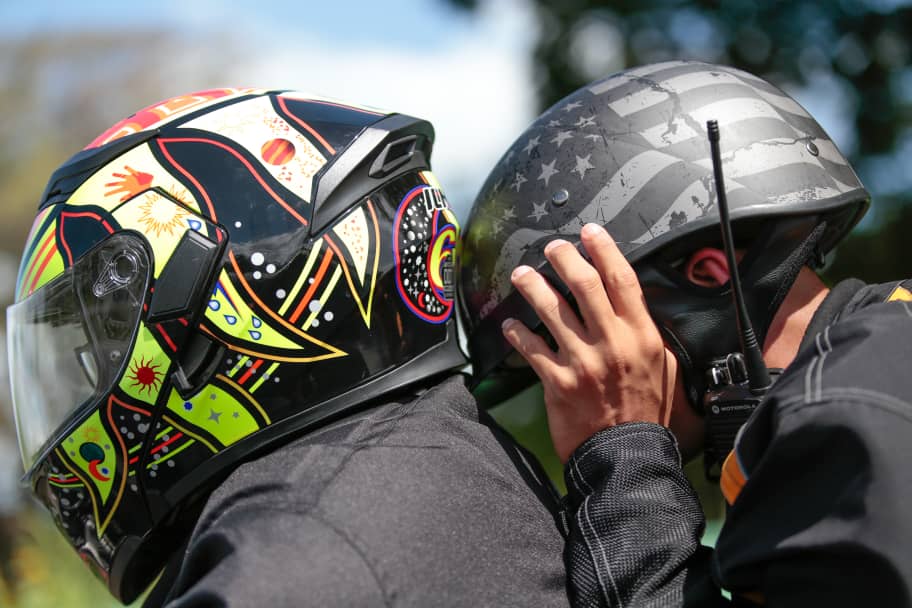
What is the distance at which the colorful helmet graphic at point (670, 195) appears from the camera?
2154 mm

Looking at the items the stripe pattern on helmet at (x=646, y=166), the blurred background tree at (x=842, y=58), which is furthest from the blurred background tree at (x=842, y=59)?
the stripe pattern on helmet at (x=646, y=166)

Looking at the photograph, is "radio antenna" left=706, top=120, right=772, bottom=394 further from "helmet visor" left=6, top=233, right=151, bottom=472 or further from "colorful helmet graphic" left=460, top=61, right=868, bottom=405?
"helmet visor" left=6, top=233, right=151, bottom=472

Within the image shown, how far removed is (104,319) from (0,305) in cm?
981

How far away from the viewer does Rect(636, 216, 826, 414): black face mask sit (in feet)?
7.03

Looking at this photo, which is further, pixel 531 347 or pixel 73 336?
pixel 531 347

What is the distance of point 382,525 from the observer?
158 centimetres

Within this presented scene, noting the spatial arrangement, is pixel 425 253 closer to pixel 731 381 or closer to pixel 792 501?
pixel 731 381

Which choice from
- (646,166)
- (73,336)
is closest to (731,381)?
(646,166)

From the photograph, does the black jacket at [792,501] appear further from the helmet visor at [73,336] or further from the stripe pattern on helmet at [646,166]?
the helmet visor at [73,336]

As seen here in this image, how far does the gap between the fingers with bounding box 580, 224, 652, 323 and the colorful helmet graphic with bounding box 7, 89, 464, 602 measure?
1.32 ft

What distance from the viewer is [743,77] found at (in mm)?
2400

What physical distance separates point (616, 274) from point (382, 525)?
85 cm

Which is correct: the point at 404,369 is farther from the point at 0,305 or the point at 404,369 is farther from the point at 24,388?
the point at 0,305

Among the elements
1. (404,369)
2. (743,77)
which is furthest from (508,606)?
(743,77)
